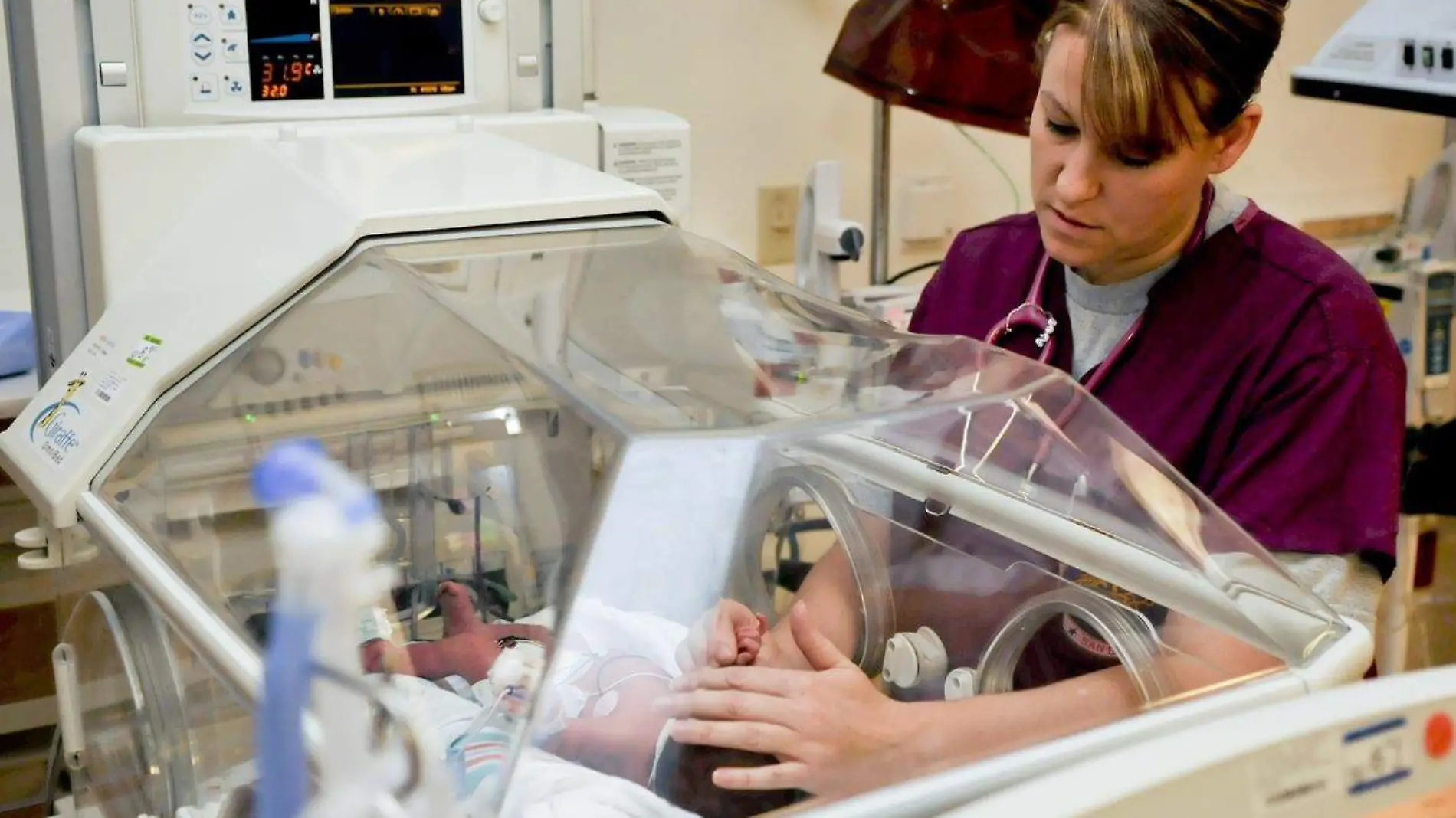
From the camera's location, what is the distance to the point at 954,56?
2.01 metres

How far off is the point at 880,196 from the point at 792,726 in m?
1.59

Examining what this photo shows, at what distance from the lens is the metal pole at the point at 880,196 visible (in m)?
2.34

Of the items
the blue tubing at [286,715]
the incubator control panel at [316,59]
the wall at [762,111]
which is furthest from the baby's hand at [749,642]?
the wall at [762,111]

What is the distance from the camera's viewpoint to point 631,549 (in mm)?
825

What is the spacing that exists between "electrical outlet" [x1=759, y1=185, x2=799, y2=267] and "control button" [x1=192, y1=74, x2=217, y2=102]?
1285 mm

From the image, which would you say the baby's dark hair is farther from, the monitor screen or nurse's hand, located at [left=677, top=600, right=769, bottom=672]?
the monitor screen

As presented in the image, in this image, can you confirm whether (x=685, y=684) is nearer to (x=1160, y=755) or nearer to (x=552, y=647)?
(x=552, y=647)

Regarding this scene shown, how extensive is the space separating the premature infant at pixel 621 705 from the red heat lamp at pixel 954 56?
134 centimetres

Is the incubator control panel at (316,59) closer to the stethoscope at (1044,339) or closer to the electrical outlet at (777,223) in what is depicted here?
the stethoscope at (1044,339)

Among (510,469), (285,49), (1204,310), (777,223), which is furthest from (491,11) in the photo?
(777,223)

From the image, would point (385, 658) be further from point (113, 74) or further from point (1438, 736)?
point (113, 74)

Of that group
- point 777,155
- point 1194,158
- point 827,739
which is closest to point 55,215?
point 827,739

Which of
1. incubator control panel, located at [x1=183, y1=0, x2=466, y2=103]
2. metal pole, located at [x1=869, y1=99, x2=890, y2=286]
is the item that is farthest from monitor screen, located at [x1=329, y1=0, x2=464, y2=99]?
metal pole, located at [x1=869, y1=99, x2=890, y2=286]

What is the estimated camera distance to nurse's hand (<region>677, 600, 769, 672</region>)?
33.9 inches
